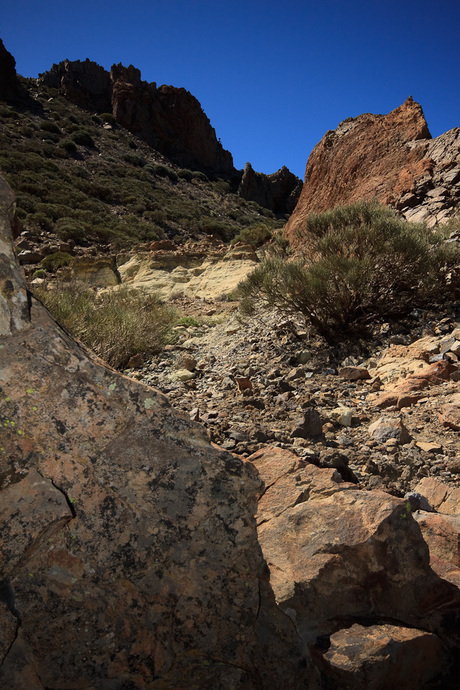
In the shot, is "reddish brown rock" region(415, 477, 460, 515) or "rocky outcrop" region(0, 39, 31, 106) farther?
"rocky outcrop" region(0, 39, 31, 106)

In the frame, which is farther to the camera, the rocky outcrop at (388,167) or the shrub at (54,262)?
the shrub at (54,262)

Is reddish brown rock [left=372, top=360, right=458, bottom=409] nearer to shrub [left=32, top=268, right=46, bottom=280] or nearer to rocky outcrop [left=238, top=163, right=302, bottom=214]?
shrub [left=32, top=268, right=46, bottom=280]

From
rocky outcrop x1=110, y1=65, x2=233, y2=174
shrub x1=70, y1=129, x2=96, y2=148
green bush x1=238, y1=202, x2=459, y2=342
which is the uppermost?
rocky outcrop x1=110, y1=65, x2=233, y2=174

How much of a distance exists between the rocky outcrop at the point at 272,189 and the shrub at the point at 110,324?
3144 centimetres

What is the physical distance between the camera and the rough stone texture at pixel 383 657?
130 cm

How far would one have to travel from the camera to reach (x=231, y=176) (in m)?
40.6

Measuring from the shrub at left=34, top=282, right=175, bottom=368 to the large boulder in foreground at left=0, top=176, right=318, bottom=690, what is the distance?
4387 mm

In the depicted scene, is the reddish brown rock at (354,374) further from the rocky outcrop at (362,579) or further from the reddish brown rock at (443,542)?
the rocky outcrop at (362,579)

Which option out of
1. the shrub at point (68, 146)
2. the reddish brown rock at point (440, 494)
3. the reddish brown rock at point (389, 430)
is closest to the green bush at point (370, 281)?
the reddish brown rock at point (389, 430)

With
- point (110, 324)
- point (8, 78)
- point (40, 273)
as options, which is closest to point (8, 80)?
point (8, 78)

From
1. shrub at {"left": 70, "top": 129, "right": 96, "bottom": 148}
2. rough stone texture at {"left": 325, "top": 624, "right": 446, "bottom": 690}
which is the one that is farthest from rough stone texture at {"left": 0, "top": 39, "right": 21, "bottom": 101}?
rough stone texture at {"left": 325, "top": 624, "right": 446, "bottom": 690}

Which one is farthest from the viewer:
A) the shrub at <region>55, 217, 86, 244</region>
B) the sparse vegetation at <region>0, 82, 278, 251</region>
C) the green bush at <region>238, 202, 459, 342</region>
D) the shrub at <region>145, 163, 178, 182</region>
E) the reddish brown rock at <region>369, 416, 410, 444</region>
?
the shrub at <region>145, 163, 178, 182</region>

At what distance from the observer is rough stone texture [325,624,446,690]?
130 cm

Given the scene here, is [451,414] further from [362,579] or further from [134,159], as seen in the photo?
[134,159]
